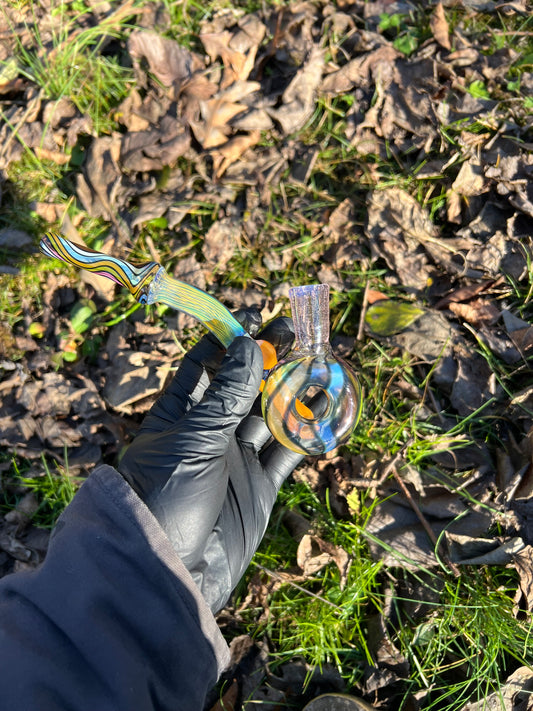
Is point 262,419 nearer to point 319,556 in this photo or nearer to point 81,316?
point 319,556

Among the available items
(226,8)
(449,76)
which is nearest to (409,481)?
(449,76)

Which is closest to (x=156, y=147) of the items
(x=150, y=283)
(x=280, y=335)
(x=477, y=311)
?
(x=150, y=283)

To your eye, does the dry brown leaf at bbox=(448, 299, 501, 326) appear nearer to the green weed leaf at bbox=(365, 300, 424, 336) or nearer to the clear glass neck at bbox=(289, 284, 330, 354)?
the green weed leaf at bbox=(365, 300, 424, 336)

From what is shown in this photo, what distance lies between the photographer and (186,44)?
381 centimetres

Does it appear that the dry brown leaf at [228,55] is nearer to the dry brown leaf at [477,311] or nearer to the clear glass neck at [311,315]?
the clear glass neck at [311,315]

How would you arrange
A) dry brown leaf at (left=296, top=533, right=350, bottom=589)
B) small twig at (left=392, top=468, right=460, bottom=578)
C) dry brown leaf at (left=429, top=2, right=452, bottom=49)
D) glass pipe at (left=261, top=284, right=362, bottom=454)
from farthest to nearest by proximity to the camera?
dry brown leaf at (left=429, top=2, right=452, bottom=49)
dry brown leaf at (left=296, top=533, right=350, bottom=589)
small twig at (left=392, top=468, right=460, bottom=578)
glass pipe at (left=261, top=284, right=362, bottom=454)

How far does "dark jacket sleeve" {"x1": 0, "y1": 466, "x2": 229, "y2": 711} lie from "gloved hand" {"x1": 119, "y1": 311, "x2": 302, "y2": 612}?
6.1 inches

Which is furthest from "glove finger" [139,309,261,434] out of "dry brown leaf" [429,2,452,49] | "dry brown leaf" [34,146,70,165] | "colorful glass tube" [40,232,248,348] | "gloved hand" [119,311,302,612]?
"dry brown leaf" [429,2,452,49]

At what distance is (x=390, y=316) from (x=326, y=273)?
0.51 meters

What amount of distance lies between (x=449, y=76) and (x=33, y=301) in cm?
312

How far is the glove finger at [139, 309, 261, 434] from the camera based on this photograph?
2.95 metres

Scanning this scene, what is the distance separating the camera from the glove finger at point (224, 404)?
8.21 ft

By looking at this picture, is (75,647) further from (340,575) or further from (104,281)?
(104,281)

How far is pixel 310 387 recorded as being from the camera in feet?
8.81
